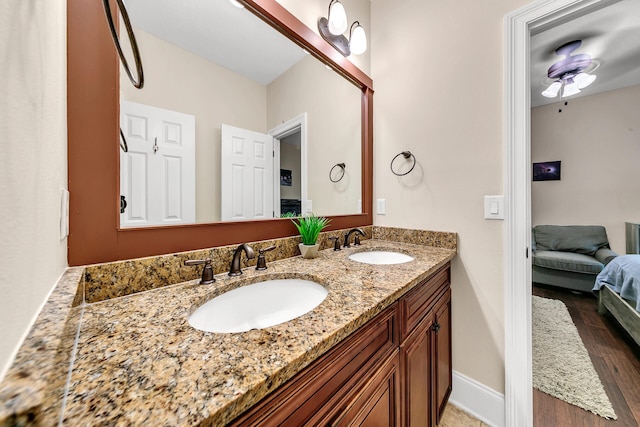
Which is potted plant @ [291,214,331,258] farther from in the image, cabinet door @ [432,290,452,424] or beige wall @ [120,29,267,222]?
cabinet door @ [432,290,452,424]

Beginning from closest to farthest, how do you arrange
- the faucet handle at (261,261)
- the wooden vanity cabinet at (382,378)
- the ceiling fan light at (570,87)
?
the wooden vanity cabinet at (382,378) < the faucet handle at (261,261) < the ceiling fan light at (570,87)

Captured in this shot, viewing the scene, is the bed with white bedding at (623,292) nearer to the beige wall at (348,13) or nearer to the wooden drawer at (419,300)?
the wooden drawer at (419,300)

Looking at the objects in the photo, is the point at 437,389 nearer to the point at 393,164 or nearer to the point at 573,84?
the point at 393,164

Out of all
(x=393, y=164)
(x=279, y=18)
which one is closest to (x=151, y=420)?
(x=279, y=18)

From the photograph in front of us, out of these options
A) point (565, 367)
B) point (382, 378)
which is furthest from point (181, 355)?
point (565, 367)

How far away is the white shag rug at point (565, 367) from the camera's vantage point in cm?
131

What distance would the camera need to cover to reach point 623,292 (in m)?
1.83

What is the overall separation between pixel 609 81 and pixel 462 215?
3.48m

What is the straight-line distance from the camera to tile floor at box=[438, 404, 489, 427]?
1229 mm

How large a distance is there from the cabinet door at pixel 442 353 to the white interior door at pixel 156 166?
4.00 feet

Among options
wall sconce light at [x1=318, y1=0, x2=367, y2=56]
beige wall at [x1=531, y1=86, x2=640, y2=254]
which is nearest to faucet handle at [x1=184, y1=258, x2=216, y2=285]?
wall sconce light at [x1=318, y1=0, x2=367, y2=56]

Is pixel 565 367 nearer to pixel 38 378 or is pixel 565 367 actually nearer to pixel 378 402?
pixel 378 402

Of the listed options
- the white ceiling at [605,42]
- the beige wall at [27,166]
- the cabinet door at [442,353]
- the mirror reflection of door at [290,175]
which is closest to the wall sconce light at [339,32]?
the mirror reflection of door at [290,175]

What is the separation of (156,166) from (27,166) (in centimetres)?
53
